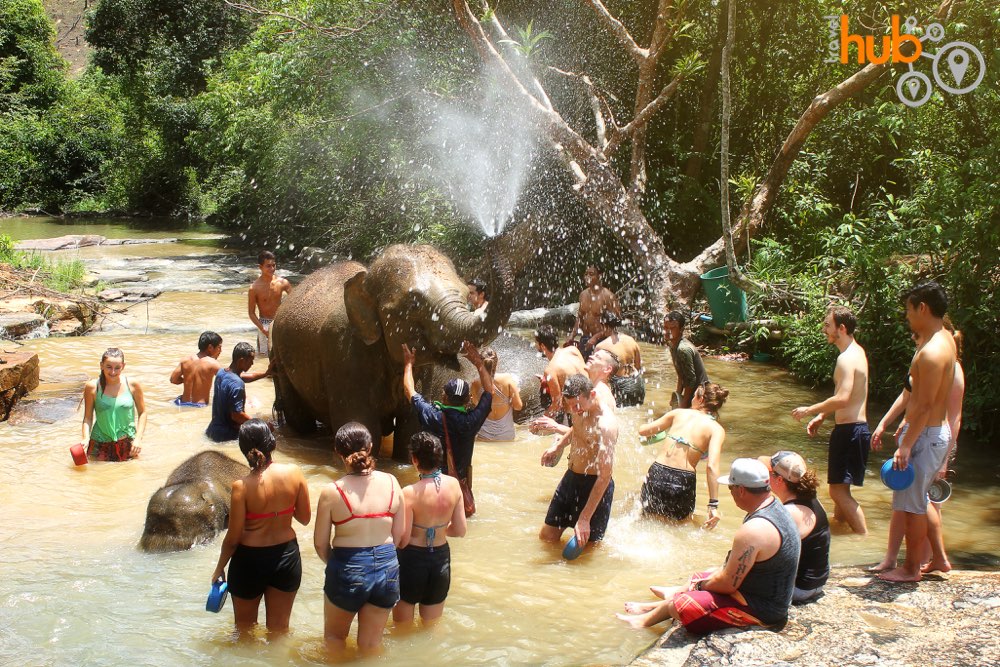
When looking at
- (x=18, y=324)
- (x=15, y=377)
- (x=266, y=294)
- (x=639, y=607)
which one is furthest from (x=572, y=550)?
(x=18, y=324)

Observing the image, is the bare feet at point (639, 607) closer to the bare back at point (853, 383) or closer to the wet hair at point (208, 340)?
the bare back at point (853, 383)

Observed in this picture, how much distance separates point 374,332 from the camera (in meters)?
7.67

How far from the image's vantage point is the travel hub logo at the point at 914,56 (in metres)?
11.0

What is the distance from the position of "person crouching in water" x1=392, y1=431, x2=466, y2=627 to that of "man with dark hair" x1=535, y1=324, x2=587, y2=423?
3072mm

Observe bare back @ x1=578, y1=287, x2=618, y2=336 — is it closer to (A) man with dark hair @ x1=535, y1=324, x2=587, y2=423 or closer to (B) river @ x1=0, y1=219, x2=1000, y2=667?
(B) river @ x1=0, y1=219, x2=1000, y2=667

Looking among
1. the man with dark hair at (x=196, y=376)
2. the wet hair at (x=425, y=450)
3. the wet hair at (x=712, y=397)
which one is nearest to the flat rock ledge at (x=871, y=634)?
the wet hair at (x=425, y=450)

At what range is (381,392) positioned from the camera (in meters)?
7.95

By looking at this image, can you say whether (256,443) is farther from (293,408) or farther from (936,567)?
(293,408)

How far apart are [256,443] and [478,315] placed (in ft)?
8.50

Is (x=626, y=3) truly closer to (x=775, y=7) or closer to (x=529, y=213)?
(x=775, y=7)

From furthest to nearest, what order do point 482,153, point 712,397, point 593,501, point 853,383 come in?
point 482,153 < point 712,397 < point 853,383 < point 593,501

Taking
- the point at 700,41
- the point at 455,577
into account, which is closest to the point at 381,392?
the point at 455,577

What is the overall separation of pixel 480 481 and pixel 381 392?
1183mm

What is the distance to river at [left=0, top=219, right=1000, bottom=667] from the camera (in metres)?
4.97
